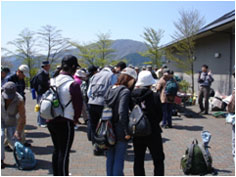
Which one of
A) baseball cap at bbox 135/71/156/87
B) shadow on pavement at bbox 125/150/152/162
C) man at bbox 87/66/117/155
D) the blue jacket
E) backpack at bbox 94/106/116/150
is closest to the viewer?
backpack at bbox 94/106/116/150

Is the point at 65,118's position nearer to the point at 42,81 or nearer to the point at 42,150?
the point at 42,150

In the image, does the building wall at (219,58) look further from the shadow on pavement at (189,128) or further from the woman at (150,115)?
the woman at (150,115)

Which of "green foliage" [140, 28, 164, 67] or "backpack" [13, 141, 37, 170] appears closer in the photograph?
"backpack" [13, 141, 37, 170]

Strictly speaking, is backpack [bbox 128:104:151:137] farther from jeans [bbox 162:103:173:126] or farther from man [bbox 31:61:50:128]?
jeans [bbox 162:103:173:126]

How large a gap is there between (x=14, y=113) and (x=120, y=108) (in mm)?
2503

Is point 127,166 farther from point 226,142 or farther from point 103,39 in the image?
point 103,39

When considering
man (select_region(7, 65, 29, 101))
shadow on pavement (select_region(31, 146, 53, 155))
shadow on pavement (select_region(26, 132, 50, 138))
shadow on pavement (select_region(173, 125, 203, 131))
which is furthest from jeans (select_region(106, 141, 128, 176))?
shadow on pavement (select_region(173, 125, 203, 131))

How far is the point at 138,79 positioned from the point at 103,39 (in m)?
27.8

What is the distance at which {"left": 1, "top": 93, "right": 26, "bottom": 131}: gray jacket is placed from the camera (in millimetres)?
4931

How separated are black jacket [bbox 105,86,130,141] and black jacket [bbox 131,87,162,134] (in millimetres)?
153

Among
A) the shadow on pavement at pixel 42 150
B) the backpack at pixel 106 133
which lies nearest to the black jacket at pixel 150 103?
the backpack at pixel 106 133

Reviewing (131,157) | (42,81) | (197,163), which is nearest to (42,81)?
(42,81)

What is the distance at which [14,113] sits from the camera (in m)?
5.19

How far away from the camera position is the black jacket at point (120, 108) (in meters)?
3.66
